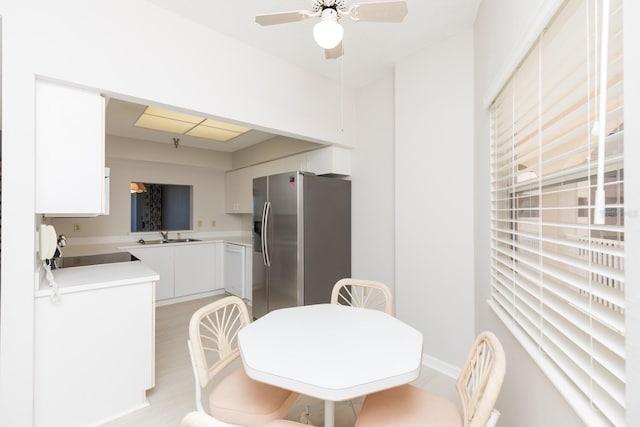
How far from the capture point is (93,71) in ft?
5.77

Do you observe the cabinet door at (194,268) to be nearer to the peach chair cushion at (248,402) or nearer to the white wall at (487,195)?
the peach chair cushion at (248,402)

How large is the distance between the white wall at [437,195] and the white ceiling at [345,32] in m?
0.22

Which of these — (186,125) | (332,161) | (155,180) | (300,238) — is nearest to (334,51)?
(332,161)

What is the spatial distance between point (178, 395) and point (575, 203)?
8.52 feet

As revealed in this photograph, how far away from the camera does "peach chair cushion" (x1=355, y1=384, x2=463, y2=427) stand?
1167mm

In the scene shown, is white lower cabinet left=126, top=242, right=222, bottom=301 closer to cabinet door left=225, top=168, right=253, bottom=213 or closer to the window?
cabinet door left=225, top=168, right=253, bottom=213

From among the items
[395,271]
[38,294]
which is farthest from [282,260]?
[38,294]

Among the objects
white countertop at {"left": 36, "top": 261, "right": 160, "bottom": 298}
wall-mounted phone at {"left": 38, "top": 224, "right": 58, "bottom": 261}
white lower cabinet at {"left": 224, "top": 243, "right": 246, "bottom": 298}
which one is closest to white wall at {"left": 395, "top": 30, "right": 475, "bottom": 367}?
white countertop at {"left": 36, "top": 261, "right": 160, "bottom": 298}

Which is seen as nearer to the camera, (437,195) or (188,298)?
(437,195)

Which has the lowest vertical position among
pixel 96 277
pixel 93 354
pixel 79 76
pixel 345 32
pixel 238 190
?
pixel 93 354

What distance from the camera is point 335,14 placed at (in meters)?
1.40

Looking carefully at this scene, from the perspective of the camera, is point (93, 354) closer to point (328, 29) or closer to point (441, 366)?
point (328, 29)

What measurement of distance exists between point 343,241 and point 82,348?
2377mm

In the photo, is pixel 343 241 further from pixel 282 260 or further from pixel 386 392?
pixel 386 392
